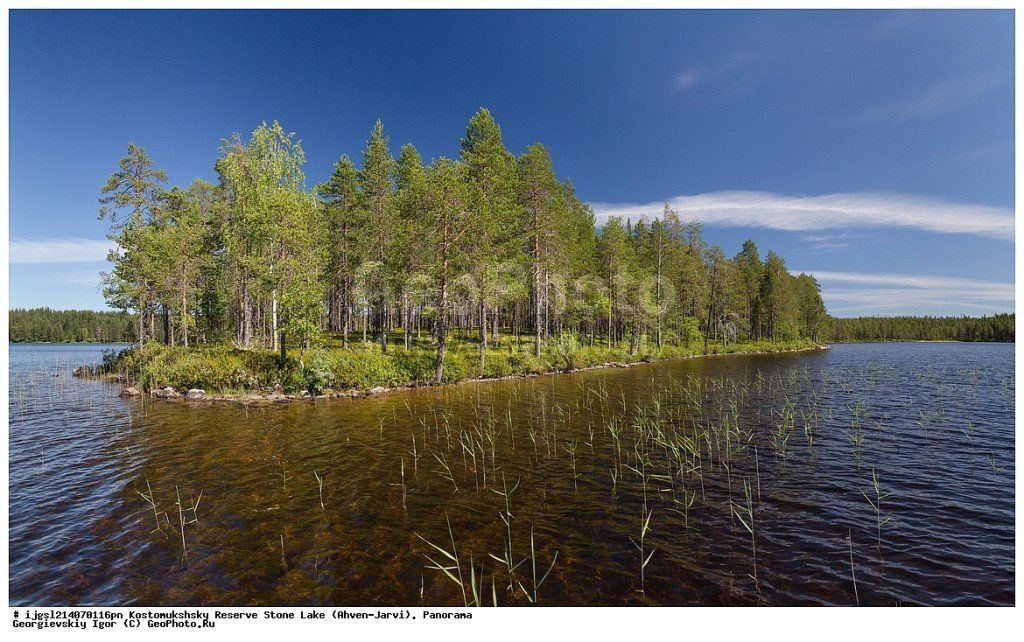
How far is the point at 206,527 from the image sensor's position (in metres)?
7.92

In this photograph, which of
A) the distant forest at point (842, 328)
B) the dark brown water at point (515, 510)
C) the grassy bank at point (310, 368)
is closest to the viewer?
the dark brown water at point (515, 510)

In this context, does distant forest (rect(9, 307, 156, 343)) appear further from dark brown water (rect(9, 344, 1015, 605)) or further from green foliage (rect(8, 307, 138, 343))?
dark brown water (rect(9, 344, 1015, 605))

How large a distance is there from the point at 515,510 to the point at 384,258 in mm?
28972

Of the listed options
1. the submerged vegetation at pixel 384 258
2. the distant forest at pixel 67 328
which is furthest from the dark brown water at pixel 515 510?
the distant forest at pixel 67 328

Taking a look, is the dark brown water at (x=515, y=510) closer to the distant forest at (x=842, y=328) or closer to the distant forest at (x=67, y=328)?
the distant forest at (x=842, y=328)

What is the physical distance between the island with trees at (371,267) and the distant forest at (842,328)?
123 metres

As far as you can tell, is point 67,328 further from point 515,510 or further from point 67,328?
point 515,510

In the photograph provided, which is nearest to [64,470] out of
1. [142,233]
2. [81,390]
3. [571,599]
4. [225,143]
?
[571,599]

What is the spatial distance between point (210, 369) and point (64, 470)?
506 inches

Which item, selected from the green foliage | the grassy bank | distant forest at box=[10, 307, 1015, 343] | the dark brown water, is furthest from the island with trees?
the green foliage

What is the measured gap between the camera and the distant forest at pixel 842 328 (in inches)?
5251

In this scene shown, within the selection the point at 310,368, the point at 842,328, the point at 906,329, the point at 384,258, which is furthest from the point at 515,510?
the point at 906,329

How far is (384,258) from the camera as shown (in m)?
34.0

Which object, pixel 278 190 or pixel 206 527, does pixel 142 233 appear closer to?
pixel 278 190
